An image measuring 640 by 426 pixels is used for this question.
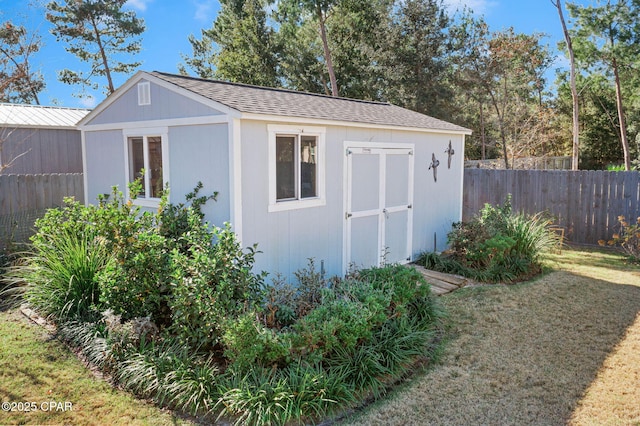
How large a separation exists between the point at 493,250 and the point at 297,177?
11.7 feet

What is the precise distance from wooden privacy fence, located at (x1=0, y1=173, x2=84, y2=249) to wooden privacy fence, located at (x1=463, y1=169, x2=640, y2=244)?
9043 mm

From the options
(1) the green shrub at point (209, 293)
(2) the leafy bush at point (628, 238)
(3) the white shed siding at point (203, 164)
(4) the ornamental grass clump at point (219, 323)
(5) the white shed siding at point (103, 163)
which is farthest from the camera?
(2) the leafy bush at point (628, 238)

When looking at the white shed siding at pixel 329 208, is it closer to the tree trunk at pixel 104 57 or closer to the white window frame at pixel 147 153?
the white window frame at pixel 147 153

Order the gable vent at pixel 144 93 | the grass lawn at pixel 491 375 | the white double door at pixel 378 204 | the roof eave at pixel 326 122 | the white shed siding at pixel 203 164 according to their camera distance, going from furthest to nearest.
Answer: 1. the white double door at pixel 378 204
2. the gable vent at pixel 144 93
3. the white shed siding at pixel 203 164
4. the roof eave at pixel 326 122
5. the grass lawn at pixel 491 375

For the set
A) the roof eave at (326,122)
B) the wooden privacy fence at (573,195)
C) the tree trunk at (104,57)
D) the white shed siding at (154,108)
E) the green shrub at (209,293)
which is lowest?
the green shrub at (209,293)

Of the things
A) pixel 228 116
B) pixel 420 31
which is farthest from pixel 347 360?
→ pixel 420 31

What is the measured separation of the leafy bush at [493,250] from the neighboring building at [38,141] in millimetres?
9220

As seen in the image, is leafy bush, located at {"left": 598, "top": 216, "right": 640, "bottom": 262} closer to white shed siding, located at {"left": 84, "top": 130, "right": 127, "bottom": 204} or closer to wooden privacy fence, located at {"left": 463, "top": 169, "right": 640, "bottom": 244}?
wooden privacy fence, located at {"left": 463, "top": 169, "right": 640, "bottom": 244}

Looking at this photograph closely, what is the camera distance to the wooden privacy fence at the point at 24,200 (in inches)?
301

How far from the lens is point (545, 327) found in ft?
18.5

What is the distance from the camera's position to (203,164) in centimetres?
589

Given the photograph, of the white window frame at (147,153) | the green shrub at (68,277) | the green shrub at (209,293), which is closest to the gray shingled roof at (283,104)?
the white window frame at (147,153)

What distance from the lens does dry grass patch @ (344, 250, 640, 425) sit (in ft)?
12.5

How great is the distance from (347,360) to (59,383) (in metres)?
2.61
